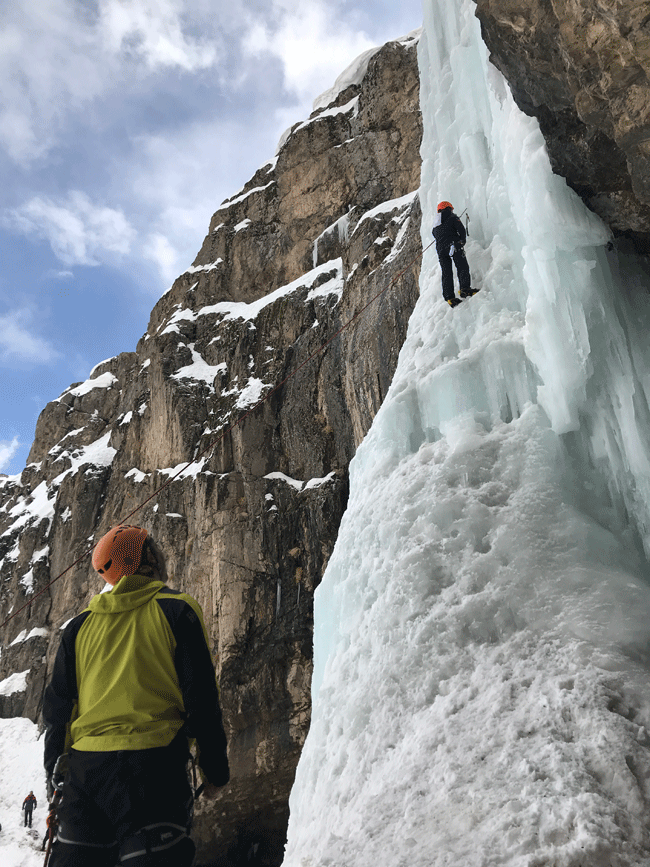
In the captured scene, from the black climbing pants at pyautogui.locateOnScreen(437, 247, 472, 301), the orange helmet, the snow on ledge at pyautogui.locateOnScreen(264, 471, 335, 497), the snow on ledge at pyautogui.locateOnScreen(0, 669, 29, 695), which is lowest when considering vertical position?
the snow on ledge at pyautogui.locateOnScreen(0, 669, 29, 695)

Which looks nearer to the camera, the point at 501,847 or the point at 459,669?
the point at 501,847

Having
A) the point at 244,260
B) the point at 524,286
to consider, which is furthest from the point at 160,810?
the point at 244,260

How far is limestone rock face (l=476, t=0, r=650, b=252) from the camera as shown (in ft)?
11.7

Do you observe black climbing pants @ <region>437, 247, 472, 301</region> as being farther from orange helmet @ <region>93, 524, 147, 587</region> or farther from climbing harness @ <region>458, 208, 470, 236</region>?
orange helmet @ <region>93, 524, 147, 587</region>

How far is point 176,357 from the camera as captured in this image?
22.3 m

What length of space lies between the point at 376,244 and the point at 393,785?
50.9ft

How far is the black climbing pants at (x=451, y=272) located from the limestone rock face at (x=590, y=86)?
3.39ft

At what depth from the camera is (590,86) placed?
12.9 ft

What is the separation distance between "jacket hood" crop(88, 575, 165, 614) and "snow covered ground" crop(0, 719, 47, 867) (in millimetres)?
16151

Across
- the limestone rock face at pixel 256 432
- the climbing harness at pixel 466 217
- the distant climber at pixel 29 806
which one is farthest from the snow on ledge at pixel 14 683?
the climbing harness at pixel 466 217

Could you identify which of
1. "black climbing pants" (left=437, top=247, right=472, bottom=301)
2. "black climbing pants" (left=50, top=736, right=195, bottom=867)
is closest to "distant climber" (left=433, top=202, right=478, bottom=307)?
"black climbing pants" (left=437, top=247, right=472, bottom=301)

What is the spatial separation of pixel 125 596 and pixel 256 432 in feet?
53.6

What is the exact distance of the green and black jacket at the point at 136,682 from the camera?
6.46 ft

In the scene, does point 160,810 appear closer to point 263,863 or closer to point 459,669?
point 459,669
